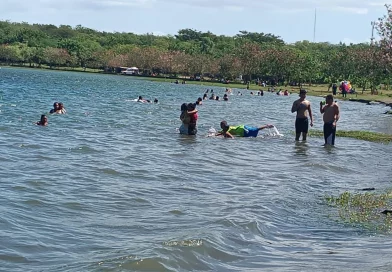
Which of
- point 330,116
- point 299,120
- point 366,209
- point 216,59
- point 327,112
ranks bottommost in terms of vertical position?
point 366,209

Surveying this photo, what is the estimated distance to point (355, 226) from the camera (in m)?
10.7

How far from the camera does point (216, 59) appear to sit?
130375 mm

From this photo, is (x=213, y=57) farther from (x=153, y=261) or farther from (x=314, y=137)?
(x=153, y=261)

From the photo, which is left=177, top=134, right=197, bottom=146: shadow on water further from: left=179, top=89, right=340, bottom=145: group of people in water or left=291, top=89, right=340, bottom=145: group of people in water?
left=291, top=89, right=340, bottom=145: group of people in water

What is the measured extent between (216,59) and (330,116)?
109 m

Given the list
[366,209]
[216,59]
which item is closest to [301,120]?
[366,209]

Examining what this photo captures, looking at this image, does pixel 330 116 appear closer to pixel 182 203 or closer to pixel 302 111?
pixel 302 111

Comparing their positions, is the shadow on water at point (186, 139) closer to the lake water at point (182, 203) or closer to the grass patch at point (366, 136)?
the lake water at point (182, 203)

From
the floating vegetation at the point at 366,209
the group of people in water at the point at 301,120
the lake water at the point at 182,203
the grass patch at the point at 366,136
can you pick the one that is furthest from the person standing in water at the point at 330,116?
the floating vegetation at the point at 366,209

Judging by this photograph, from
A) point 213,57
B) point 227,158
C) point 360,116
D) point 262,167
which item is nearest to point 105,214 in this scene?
point 262,167

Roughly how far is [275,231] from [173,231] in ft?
5.25

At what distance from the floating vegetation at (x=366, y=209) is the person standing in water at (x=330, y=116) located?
8417 millimetres

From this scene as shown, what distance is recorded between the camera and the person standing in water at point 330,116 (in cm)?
2170

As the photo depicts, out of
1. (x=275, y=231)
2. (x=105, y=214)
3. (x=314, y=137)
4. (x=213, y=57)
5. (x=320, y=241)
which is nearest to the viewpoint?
(x=320, y=241)
